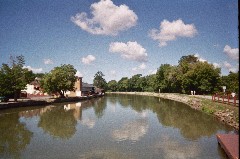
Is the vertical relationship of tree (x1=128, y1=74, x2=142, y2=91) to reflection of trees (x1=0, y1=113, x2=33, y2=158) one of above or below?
above

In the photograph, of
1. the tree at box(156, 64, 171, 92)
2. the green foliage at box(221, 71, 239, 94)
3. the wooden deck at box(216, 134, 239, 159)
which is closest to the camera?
the wooden deck at box(216, 134, 239, 159)

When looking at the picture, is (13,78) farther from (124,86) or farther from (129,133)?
(124,86)

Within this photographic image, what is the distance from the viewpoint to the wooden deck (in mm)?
13078

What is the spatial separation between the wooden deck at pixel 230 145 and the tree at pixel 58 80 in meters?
51.6

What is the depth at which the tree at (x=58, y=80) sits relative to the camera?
203ft

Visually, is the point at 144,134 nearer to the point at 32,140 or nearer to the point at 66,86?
the point at 32,140

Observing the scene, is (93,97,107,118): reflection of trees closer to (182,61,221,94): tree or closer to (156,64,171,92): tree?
(182,61,221,94): tree

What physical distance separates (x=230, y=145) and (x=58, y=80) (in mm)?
54146

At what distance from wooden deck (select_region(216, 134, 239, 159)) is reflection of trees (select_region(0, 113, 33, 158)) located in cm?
1409

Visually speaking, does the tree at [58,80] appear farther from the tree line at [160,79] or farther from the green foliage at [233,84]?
the green foliage at [233,84]

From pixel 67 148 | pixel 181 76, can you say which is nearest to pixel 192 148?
pixel 67 148

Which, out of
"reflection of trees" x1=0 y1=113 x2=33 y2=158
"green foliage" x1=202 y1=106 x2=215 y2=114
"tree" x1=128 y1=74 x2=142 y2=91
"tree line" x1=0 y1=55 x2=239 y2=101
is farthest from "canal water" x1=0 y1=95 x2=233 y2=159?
"tree" x1=128 y1=74 x2=142 y2=91

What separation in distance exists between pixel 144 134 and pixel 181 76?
64.1 metres

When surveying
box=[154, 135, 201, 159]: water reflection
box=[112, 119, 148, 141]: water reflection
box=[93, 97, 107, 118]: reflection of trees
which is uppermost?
box=[93, 97, 107, 118]: reflection of trees
